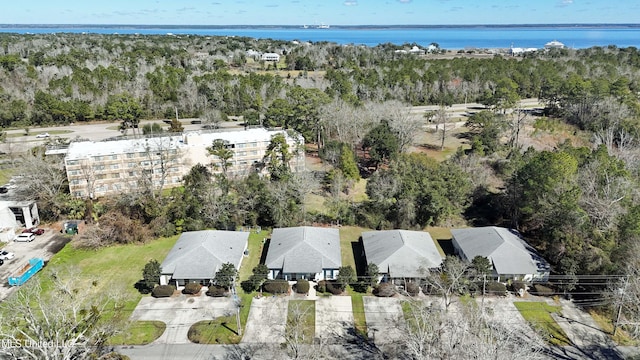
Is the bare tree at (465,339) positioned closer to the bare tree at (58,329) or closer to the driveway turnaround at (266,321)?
the driveway turnaround at (266,321)

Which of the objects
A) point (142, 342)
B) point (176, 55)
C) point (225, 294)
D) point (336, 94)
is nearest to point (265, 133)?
point (336, 94)

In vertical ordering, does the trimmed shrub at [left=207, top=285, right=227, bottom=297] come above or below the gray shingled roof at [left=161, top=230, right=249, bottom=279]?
below

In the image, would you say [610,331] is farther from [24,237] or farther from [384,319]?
[24,237]

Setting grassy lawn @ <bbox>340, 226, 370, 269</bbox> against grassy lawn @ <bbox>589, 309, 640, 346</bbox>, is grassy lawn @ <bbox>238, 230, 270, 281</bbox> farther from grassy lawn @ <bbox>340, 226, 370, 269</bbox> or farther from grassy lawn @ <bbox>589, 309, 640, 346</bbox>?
grassy lawn @ <bbox>589, 309, 640, 346</bbox>

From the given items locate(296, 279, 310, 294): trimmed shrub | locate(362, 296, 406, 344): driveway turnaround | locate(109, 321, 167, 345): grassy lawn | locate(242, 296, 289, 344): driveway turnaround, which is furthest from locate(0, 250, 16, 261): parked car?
locate(362, 296, 406, 344): driveway turnaround

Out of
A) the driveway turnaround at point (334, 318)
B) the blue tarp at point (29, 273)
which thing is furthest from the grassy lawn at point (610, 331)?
the blue tarp at point (29, 273)

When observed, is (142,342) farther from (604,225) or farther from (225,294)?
(604,225)
